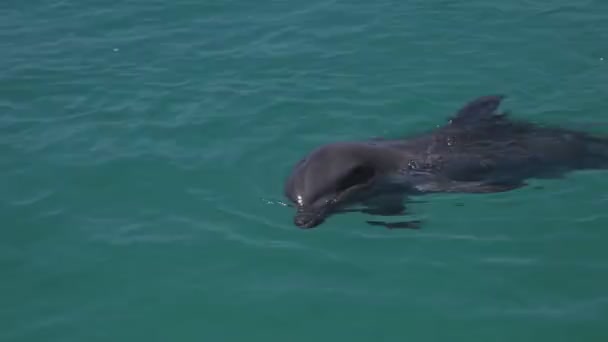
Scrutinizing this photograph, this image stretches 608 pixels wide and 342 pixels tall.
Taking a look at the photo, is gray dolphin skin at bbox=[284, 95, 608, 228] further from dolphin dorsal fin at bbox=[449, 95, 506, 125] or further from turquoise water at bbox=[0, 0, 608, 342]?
turquoise water at bbox=[0, 0, 608, 342]

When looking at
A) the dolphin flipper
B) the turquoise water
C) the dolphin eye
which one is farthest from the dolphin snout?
the dolphin flipper

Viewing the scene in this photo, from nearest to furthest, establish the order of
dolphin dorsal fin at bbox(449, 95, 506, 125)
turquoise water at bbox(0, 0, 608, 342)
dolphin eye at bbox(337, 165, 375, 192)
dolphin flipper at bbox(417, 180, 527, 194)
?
turquoise water at bbox(0, 0, 608, 342) < dolphin eye at bbox(337, 165, 375, 192) < dolphin flipper at bbox(417, 180, 527, 194) < dolphin dorsal fin at bbox(449, 95, 506, 125)

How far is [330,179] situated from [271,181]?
1.27 metres

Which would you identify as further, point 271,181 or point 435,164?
point 271,181

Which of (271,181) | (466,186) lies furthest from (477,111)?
(271,181)

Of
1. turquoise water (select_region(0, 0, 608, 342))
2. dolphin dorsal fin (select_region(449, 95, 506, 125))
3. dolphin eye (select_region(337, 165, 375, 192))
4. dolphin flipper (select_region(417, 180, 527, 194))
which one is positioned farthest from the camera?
dolphin dorsal fin (select_region(449, 95, 506, 125))

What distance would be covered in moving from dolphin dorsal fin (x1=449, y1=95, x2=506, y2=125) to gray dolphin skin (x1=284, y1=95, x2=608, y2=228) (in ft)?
0.07

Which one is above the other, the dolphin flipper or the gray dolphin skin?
the gray dolphin skin

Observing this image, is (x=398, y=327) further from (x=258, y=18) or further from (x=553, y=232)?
(x=258, y=18)

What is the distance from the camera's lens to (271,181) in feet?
31.2

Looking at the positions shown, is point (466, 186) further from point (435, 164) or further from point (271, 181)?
point (271, 181)

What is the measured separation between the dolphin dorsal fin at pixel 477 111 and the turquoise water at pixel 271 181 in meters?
0.76

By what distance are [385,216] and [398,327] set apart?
6.17 feet

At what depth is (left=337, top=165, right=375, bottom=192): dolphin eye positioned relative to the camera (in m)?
8.50
